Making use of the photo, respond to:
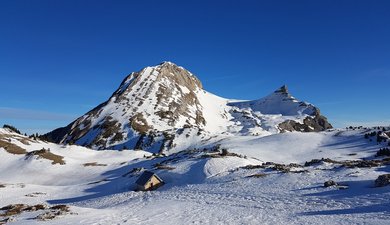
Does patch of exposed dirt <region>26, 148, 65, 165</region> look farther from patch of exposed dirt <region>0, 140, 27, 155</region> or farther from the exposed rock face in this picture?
the exposed rock face

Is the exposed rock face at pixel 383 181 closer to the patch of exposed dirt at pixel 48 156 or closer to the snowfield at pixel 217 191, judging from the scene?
the snowfield at pixel 217 191

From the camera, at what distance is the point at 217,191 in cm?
4638

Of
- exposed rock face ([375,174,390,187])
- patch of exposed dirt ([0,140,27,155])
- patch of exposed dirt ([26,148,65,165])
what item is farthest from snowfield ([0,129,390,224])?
patch of exposed dirt ([0,140,27,155])

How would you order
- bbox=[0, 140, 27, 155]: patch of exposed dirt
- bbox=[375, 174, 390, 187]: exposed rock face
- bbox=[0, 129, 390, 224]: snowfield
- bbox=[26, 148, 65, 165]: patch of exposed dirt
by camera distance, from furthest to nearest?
bbox=[0, 140, 27, 155]: patch of exposed dirt < bbox=[26, 148, 65, 165]: patch of exposed dirt < bbox=[375, 174, 390, 187]: exposed rock face < bbox=[0, 129, 390, 224]: snowfield

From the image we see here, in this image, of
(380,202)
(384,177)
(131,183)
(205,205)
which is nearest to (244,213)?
(205,205)

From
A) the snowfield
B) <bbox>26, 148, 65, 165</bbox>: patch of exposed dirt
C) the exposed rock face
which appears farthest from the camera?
<bbox>26, 148, 65, 165</bbox>: patch of exposed dirt

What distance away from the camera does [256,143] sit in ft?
359

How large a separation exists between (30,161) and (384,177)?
282 feet

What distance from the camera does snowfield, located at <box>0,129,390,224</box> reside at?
31438mm

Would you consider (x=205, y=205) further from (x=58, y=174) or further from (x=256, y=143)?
(x=256, y=143)

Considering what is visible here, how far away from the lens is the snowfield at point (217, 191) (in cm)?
3144

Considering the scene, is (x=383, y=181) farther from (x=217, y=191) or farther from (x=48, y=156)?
(x=48, y=156)

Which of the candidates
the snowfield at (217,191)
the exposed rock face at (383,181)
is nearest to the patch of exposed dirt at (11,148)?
the snowfield at (217,191)

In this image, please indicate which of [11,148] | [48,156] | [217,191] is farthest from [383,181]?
[11,148]
